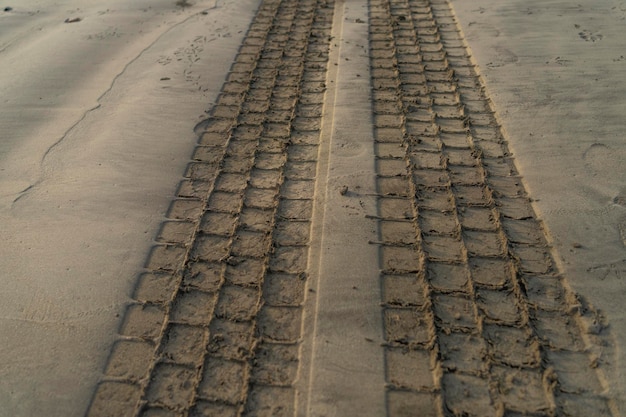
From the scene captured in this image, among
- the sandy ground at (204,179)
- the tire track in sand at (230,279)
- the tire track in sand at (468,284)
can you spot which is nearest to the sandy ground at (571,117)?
the sandy ground at (204,179)

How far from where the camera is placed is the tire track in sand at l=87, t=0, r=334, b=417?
8.23 feet

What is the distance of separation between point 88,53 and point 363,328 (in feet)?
15.4

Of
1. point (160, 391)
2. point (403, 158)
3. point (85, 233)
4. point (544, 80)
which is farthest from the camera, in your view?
point (544, 80)

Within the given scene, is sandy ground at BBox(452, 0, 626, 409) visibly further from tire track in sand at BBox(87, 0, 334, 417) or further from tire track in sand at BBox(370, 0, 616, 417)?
tire track in sand at BBox(87, 0, 334, 417)

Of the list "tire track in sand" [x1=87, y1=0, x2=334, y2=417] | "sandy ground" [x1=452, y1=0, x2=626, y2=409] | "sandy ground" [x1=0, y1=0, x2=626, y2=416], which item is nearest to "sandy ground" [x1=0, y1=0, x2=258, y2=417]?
"sandy ground" [x1=0, y1=0, x2=626, y2=416]

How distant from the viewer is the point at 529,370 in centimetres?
255

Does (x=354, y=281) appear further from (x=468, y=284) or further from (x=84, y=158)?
(x=84, y=158)

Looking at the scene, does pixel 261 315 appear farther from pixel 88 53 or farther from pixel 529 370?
pixel 88 53

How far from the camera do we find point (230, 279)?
305cm

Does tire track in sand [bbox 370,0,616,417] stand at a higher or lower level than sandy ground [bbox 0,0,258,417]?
lower

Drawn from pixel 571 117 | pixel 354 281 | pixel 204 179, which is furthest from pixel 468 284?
pixel 571 117

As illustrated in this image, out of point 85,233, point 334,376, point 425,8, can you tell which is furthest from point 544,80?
point 85,233

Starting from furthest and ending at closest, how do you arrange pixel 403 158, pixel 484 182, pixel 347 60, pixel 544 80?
1. pixel 347 60
2. pixel 544 80
3. pixel 403 158
4. pixel 484 182

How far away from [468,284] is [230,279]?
1.38 metres
